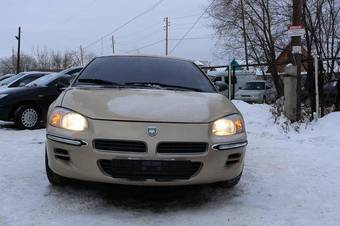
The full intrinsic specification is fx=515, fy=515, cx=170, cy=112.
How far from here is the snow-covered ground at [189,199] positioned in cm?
436

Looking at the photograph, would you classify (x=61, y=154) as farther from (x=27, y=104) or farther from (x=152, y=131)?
(x=27, y=104)

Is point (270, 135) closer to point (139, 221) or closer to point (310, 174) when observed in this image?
point (310, 174)

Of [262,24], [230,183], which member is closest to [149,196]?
[230,183]

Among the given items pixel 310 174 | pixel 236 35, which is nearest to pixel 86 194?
pixel 310 174

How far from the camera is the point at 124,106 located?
4.66 metres

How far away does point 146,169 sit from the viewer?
14.4 ft

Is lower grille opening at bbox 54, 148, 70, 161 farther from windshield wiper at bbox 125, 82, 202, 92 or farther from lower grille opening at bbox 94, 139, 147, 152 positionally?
windshield wiper at bbox 125, 82, 202, 92

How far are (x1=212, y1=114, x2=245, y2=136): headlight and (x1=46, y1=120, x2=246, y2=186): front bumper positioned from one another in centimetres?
7

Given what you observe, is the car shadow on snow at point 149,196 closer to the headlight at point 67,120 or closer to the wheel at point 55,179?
the wheel at point 55,179

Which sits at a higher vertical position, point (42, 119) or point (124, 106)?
point (124, 106)

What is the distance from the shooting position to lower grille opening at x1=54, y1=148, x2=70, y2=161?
14.9 ft

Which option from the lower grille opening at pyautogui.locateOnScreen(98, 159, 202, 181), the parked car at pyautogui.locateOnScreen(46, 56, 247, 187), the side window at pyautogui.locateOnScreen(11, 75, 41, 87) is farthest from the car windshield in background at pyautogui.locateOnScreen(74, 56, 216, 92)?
the side window at pyautogui.locateOnScreen(11, 75, 41, 87)

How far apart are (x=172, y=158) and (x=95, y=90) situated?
1.24 meters

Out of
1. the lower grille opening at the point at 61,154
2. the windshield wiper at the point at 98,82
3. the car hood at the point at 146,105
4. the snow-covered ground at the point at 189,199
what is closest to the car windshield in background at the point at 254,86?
the snow-covered ground at the point at 189,199
